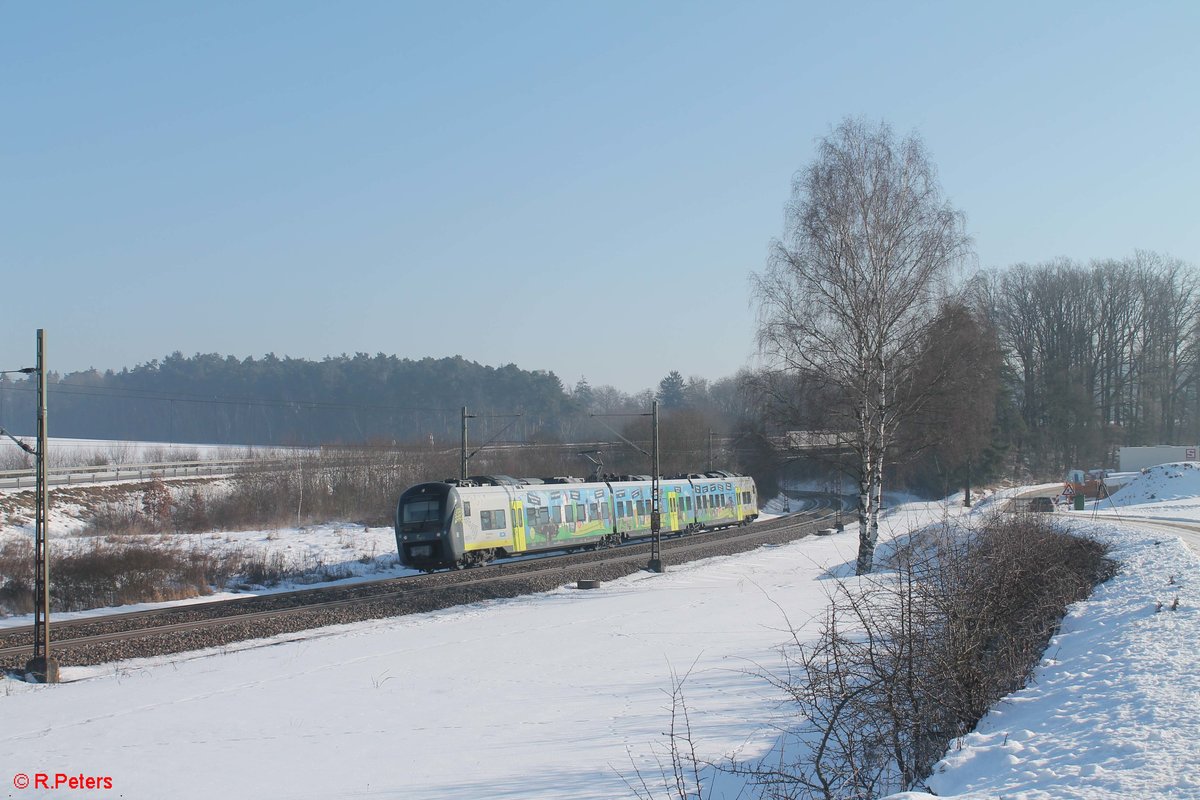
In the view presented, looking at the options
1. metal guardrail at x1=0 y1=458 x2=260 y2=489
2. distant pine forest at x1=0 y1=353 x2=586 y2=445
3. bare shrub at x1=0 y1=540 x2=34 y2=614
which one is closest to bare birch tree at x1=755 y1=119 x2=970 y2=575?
bare shrub at x1=0 y1=540 x2=34 y2=614

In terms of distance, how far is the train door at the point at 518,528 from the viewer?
29.8 meters

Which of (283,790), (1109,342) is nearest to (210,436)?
(1109,342)

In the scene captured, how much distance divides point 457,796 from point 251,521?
38.5 meters

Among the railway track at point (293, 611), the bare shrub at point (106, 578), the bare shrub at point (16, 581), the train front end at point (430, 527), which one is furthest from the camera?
the train front end at point (430, 527)

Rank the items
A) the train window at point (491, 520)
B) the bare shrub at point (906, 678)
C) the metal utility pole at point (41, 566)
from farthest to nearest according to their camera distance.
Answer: the train window at point (491, 520) < the metal utility pole at point (41, 566) < the bare shrub at point (906, 678)

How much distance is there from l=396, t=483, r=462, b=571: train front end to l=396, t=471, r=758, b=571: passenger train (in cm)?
3

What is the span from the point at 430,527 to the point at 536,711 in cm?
1689

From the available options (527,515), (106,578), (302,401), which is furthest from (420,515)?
(302,401)

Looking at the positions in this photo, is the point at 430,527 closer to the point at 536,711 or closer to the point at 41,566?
the point at 41,566

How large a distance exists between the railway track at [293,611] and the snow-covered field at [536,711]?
105cm

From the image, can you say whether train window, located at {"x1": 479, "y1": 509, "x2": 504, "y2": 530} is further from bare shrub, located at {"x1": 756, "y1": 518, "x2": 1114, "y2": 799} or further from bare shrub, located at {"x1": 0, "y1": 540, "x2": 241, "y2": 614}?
bare shrub, located at {"x1": 756, "y1": 518, "x2": 1114, "y2": 799}

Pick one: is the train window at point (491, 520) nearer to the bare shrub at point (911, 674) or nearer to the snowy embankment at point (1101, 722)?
the bare shrub at point (911, 674)

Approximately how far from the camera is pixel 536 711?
35.1ft

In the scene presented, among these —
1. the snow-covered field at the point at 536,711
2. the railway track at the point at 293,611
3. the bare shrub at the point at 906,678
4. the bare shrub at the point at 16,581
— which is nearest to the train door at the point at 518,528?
the railway track at the point at 293,611
